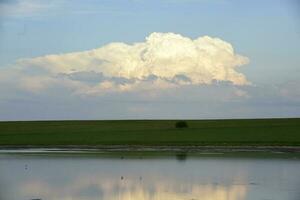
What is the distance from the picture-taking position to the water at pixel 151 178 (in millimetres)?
18375

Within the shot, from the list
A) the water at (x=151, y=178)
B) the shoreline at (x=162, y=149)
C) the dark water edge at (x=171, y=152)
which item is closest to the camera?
the water at (x=151, y=178)

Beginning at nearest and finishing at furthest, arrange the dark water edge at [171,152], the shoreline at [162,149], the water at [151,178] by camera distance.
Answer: the water at [151,178]
the dark water edge at [171,152]
the shoreline at [162,149]

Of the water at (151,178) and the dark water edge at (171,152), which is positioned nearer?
the water at (151,178)

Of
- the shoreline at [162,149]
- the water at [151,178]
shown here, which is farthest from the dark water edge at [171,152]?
the water at [151,178]

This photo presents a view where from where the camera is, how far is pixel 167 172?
24922mm

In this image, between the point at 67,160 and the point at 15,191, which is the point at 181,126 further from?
the point at 15,191

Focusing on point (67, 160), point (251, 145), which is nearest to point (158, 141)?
point (251, 145)

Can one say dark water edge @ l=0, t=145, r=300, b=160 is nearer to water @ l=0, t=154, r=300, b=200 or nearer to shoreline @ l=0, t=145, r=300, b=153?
shoreline @ l=0, t=145, r=300, b=153

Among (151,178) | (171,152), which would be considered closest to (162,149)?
(171,152)

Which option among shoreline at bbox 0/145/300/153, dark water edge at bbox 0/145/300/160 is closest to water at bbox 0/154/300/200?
dark water edge at bbox 0/145/300/160

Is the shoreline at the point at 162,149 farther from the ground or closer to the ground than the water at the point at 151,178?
farther from the ground

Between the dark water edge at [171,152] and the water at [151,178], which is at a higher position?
the dark water edge at [171,152]

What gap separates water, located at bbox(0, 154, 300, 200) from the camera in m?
18.4

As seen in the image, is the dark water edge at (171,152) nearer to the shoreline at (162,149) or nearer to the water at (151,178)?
the shoreline at (162,149)
